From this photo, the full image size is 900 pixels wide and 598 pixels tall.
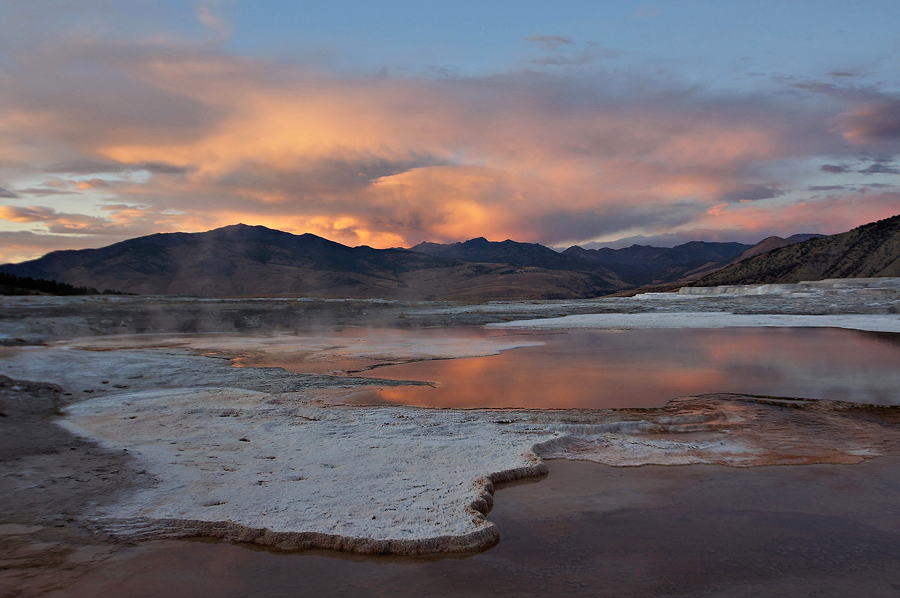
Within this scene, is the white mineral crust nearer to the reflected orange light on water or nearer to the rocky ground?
the rocky ground

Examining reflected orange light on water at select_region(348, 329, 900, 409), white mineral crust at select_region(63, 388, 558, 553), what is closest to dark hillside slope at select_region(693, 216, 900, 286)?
reflected orange light on water at select_region(348, 329, 900, 409)

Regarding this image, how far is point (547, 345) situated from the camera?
21.0m

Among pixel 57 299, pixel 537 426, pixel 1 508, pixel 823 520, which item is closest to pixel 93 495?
pixel 1 508

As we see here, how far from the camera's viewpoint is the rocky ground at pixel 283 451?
5062 mm

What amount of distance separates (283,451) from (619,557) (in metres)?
4.60

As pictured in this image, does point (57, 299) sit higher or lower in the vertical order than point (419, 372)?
higher

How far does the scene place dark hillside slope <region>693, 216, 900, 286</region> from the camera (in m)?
78.4

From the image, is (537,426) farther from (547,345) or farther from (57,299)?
(57,299)

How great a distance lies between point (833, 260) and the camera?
283 feet

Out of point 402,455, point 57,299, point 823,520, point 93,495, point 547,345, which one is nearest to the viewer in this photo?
point 823,520

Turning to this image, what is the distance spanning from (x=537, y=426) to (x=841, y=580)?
4.65 meters

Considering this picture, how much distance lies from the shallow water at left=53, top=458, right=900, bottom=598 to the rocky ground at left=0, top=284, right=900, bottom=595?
0.92 feet

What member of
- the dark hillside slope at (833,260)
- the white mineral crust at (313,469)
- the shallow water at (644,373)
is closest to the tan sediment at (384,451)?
the white mineral crust at (313,469)

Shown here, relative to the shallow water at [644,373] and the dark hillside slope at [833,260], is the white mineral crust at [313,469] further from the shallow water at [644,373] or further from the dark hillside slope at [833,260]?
the dark hillside slope at [833,260]
